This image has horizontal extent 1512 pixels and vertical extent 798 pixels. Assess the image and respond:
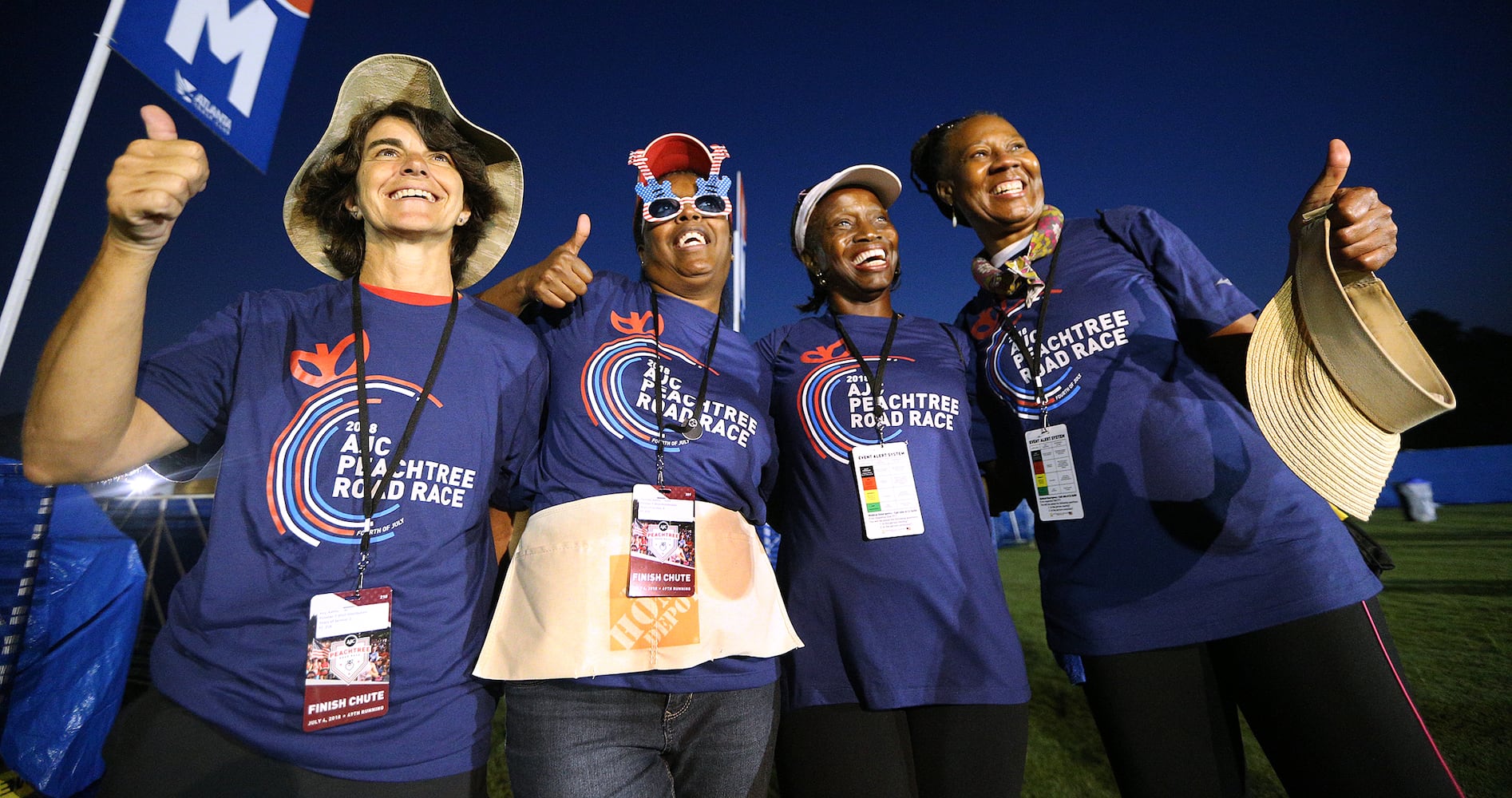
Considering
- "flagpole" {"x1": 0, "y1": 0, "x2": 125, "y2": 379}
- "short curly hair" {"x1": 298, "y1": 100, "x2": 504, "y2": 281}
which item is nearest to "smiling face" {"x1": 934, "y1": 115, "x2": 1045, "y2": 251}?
"short curly hair" {"x1": 298, "y1": 100, "x2": 504, "y2": 281}

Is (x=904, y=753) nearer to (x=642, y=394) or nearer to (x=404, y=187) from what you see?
(x=642, y=394)

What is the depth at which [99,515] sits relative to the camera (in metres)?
3.56

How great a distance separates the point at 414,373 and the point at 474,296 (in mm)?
460

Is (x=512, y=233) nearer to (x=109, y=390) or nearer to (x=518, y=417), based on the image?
(x=518, y=417)

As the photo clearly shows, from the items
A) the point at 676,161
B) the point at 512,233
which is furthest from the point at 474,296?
the point at 676,161

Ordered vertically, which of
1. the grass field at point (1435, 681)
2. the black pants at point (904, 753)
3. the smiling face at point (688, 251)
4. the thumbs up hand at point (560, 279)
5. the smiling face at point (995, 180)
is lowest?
the grass field at point (1435, 681)

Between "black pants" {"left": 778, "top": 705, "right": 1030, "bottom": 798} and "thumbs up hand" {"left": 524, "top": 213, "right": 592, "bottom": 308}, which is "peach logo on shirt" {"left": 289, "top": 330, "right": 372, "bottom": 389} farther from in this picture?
"black pants" {"left": 778, "top": 705, "right": 1030, "bottom": 798}

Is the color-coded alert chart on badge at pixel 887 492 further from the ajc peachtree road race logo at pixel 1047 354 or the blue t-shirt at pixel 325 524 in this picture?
the blue t-shirt at pixel 325 524

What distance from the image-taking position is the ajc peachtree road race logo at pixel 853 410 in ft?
7.39

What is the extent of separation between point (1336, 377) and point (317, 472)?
2.39m

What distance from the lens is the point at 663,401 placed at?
6.63 feet

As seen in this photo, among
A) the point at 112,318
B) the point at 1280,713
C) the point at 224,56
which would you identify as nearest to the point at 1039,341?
the point at 1280,713

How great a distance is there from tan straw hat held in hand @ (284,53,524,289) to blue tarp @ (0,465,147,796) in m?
2.21

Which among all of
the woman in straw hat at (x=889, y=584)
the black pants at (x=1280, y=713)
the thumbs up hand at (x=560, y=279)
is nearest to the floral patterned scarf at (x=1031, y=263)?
the woman in straw hat at (x=889, y=584)
